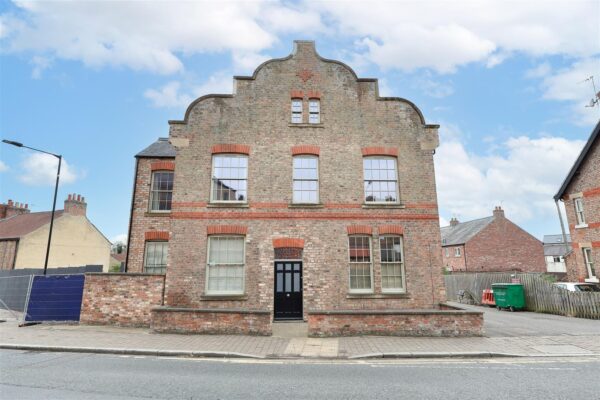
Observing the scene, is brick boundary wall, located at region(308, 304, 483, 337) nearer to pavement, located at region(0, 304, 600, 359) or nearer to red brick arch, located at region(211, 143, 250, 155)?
pavement, located at region(0, 304, 600, 359)

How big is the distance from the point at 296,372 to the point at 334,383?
110cm

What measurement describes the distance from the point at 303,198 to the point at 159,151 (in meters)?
8.64

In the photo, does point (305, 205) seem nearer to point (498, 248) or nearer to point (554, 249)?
point (498, 248)

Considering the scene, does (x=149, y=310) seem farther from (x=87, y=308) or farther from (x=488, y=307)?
(x=488, y=307)

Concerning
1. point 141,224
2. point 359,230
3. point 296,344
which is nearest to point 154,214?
point 141,224

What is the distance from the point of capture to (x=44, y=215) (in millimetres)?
33031

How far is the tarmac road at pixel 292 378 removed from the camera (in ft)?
19.0

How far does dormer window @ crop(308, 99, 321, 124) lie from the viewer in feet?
49.2

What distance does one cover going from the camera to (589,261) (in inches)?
844

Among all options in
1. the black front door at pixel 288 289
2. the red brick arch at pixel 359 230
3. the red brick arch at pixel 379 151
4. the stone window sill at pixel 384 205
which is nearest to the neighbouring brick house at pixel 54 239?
the black front door at pixel 288 289

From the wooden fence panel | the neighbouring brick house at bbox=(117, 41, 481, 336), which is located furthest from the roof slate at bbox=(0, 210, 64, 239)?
the wooden fence panel

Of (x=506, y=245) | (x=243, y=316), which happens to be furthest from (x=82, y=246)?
(x=506, y=245)

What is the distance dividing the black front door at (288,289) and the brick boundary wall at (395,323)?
287cm

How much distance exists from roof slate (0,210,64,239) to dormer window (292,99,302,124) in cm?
2826
